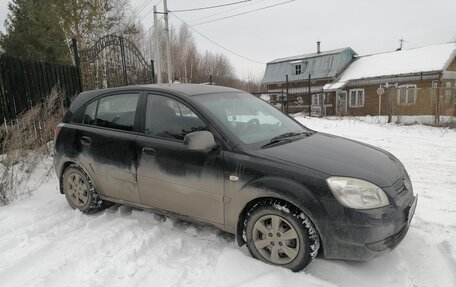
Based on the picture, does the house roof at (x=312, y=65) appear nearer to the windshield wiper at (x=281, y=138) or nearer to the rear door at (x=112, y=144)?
the windshield wiper at (x=281, y=138)

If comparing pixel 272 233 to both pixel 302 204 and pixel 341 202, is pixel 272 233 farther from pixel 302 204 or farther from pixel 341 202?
pixel 341 202

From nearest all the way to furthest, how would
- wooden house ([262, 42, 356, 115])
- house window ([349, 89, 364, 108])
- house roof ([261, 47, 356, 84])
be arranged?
house window ([349, 89, 364, 108]) < wooden house ([262, 42, 356, 115]) < house roof ([261, 47, 356, 84])

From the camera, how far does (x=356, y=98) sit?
27734 mm

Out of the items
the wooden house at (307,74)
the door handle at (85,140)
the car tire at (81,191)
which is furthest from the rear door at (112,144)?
the wooden house at (307,74)

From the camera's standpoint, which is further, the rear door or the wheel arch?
the rear door

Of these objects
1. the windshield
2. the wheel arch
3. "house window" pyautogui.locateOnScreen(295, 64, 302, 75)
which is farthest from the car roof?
"house window" pyautogui.locateOnScreen(295, 64, 302, 75)

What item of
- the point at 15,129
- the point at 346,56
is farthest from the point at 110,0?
the point at 346,56

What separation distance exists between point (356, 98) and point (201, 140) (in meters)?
27.2

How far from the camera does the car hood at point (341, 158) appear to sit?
111 inches

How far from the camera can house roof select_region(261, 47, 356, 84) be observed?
97.8ft

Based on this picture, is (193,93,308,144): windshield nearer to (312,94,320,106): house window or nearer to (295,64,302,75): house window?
(312,94,320,106): house window

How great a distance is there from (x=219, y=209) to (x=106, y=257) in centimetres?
115

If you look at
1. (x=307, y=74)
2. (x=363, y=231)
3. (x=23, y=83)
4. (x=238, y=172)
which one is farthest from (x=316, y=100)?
(x=363, y=231)

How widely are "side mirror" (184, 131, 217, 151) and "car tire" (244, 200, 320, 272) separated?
70cm
